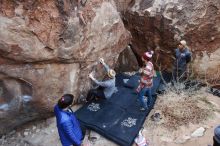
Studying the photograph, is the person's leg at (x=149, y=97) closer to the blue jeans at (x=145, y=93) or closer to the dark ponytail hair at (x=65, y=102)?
the blue jeans at (x=145, y=93)

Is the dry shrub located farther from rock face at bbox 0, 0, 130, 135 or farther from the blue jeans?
rock face at bbox 0, 0, 130, 135

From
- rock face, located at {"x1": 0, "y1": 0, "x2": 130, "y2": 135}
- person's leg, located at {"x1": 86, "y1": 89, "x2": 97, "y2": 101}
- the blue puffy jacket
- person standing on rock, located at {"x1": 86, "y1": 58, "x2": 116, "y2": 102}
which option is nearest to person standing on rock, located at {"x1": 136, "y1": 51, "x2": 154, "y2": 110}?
person standing on rock, located at {"x1": 86, "y1": 58, "x2": 116, "y2": 102}

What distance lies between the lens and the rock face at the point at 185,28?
8398 millimetres

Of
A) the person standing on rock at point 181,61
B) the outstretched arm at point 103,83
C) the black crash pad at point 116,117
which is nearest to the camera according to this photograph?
the black crash pad at point 116,117

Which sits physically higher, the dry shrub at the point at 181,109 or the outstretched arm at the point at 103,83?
the outstretched arm at the point at 103,83

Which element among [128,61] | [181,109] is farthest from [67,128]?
[128,61]

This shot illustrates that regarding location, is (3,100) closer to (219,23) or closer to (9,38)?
(9,38)

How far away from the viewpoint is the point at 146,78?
21.9ft

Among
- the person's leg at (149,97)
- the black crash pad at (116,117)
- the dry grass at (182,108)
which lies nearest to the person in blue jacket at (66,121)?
the black crash pad at (116,117)

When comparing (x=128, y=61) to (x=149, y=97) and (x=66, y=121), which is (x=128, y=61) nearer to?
(x=149, y=97)

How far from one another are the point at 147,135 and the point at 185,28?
9.60 ft

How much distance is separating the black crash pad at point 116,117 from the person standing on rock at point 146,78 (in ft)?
0.91

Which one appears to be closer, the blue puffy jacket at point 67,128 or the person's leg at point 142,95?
the blue puffy jacket at point 67,128

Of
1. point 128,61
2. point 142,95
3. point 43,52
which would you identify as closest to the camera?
point 43,52
